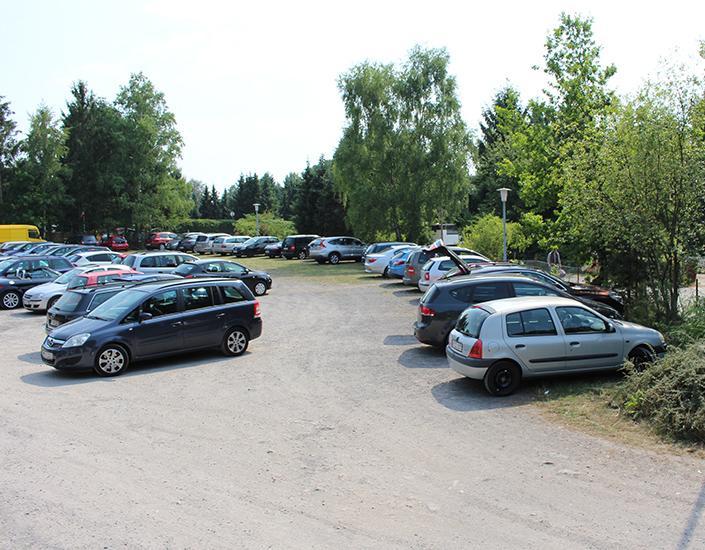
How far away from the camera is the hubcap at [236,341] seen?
15.0 metres

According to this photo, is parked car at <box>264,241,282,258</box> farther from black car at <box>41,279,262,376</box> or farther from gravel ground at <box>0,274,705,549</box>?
gravel ground at <box>0,274,705,549</box>

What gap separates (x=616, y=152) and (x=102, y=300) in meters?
12.4

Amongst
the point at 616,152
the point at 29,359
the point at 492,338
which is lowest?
the point at 29,359

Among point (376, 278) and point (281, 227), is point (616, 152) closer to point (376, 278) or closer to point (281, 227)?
point (376, 278)

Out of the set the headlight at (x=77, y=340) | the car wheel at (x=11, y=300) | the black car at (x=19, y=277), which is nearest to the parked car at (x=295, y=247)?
the black car at (x=19, y=277)

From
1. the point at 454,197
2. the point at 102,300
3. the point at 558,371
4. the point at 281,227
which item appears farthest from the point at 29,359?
the point at 281,227

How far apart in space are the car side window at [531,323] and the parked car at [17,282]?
1880 cm

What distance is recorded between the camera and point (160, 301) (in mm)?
14062

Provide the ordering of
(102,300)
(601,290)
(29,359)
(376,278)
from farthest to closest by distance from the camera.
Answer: (376,278) < (601,290) < (102,300) < (29,359)

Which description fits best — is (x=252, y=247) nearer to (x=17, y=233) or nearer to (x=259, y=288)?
(x=17, y=233)

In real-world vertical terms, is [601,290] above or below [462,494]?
above

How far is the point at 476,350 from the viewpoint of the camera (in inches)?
443

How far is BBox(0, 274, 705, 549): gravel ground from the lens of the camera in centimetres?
625

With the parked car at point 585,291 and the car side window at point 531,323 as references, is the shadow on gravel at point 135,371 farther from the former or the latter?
the parked car at point 585,291
